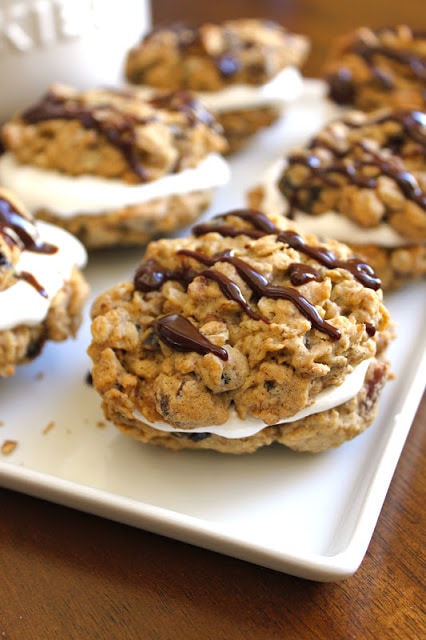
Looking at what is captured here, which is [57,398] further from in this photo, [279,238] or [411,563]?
[411,563]

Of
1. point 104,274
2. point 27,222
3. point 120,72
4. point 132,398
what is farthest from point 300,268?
point 120,72

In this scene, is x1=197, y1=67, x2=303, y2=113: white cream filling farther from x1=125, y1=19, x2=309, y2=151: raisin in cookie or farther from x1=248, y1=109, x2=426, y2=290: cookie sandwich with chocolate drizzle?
x1=248, y1=109, x2=426, y2=290: cookie sandwich with chocolate drizzle

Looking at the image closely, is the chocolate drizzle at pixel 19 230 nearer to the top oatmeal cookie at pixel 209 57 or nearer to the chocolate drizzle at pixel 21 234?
the chocolate drizzle at pixel 21 234

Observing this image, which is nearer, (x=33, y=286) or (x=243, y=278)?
(x=243, y=278)

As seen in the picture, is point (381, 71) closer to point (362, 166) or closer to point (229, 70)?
point (229, 70)

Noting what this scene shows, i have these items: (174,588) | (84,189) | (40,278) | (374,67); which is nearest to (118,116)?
(84,189)

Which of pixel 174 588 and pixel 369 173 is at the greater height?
pixel 369 173

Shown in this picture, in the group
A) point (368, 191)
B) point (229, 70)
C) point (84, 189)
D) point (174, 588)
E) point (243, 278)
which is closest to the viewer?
point (174, 588)
